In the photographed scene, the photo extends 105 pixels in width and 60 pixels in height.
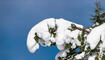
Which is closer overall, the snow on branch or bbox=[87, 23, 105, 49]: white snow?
bbox=[87, 23, 105, 49]: white snow

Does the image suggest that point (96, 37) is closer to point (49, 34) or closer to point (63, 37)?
point (63, 37)

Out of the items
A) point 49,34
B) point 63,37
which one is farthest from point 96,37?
point 49,34

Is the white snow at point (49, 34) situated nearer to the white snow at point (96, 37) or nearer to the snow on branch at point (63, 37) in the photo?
the snow on branch at point (63, 37)

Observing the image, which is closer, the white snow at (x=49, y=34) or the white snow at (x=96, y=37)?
the white snow at (x=96, y=37)

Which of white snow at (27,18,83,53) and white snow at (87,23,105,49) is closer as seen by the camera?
white snow at (87,23,105,49)

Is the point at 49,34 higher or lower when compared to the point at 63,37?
higher

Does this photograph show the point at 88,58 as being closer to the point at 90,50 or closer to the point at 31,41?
the point at 90,50

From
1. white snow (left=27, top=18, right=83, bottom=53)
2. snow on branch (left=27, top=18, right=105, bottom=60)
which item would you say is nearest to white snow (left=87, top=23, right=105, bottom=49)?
snow on branch (left=27, top=18, right=105, bottom=60)

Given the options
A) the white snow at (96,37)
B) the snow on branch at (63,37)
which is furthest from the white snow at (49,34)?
the white snow at (96,37)

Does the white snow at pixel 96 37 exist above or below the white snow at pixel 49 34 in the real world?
below

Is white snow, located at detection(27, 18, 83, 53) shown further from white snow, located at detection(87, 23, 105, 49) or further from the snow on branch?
white snow, located at detection(87, 23, 105, 49)

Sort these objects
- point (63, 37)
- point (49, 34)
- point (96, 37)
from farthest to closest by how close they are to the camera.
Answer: point (49, 34), point (63, 37), point (96, 37)

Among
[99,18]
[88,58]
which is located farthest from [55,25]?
[99,18]

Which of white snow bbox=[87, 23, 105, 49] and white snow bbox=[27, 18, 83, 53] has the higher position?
white snow bbox=[27, 18, 83, 53]
